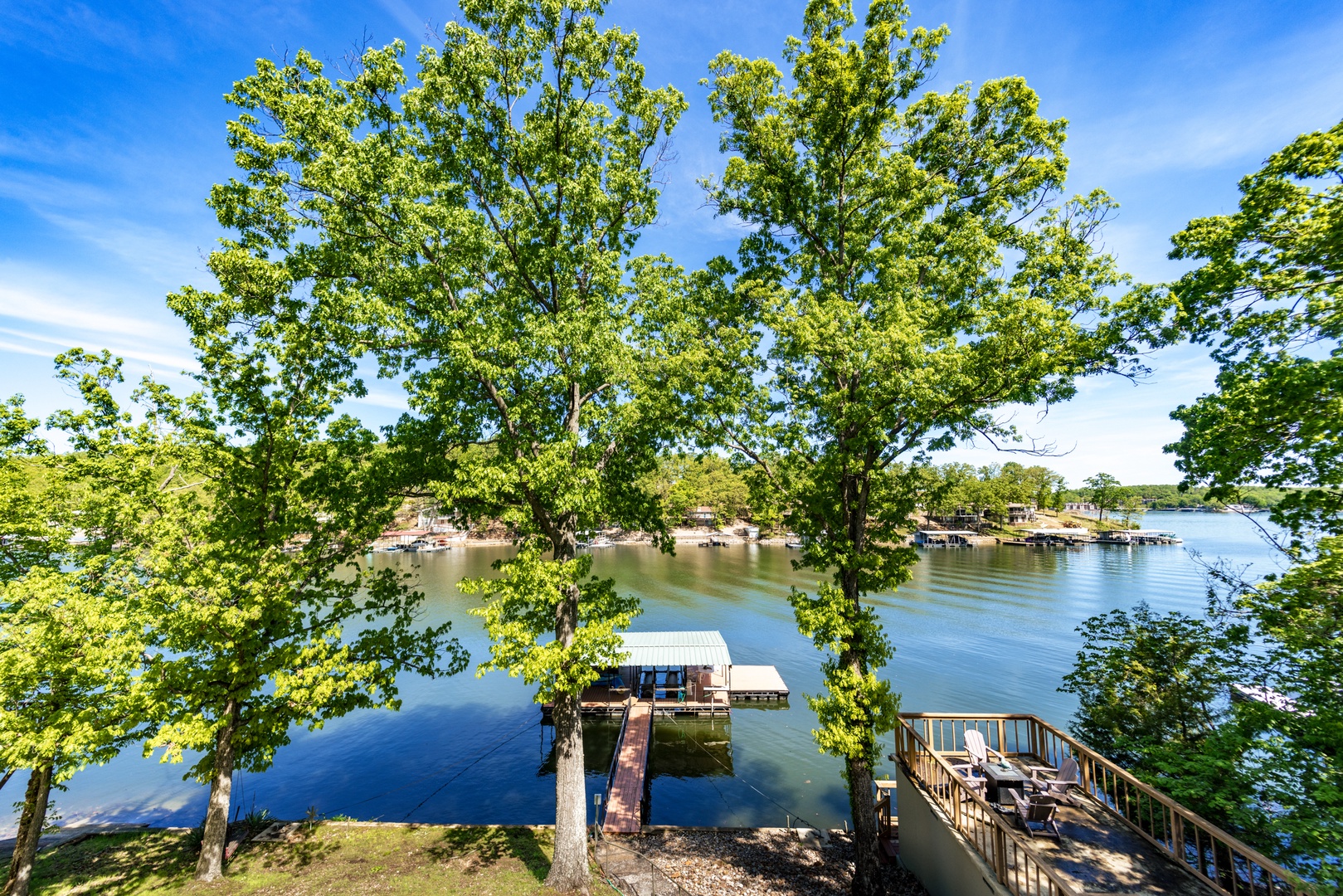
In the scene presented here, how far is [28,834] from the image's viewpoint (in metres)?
8.80

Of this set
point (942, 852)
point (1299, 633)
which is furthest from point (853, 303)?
point (942, 852)

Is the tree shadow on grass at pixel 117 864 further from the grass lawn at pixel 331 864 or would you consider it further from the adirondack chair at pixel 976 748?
the adirondack chair at pixel 976 748

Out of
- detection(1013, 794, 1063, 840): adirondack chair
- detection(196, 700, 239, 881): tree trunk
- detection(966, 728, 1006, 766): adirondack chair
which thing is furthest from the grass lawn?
detection(1013, 794, 1063, 840): adirondack chair

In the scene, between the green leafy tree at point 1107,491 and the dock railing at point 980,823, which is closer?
the dock railing at point 980,823

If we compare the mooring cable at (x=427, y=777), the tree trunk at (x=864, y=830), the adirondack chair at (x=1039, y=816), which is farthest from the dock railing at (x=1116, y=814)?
the mooring cable at (x=427, y=777)

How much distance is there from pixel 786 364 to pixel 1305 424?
287 inches

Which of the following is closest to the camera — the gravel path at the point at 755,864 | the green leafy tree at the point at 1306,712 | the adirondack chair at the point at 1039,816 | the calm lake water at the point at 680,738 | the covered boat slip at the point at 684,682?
the green leafy tree at the point at 1306,712

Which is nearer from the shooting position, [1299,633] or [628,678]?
[1299,633]

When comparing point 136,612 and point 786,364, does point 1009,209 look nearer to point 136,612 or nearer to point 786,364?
point 786,364

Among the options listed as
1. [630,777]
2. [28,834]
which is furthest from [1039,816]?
[28,834]

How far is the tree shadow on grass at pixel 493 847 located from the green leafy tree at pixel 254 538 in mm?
3633

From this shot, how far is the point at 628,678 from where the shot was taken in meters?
25.7

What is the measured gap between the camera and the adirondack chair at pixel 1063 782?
789 cm

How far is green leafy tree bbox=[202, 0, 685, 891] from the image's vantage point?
8.26 metres
